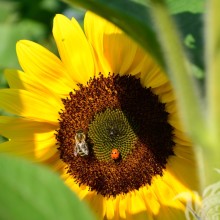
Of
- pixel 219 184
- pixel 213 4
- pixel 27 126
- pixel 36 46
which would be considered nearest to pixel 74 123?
pixel 27 126

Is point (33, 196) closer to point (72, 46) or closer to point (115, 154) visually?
point (72, 46)

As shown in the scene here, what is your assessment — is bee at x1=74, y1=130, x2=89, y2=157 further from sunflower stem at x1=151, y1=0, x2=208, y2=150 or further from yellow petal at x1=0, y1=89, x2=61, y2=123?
sunflower stem at x1=151, y1=0, x2=208, y2=150

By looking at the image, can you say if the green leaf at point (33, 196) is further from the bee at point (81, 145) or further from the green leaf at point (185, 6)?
the bee at point (81, 145)

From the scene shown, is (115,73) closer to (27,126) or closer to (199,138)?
(27,126)

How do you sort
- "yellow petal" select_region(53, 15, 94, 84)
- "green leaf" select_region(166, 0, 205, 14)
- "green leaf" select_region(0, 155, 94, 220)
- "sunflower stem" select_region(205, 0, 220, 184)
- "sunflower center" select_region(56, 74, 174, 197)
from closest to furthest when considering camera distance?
"green leaf" select_region(0, 155, 94, 220) < "sunflower stem" select_region(205, 0, 220, 184) < "green leaf" select_region(166, 0, 205, 14) < "yellow petal" select_region(53, 15, 94, 84) < "sunflower center" select_region(56, 74, 174, 197)

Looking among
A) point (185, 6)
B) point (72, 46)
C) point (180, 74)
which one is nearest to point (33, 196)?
point (180, 74)

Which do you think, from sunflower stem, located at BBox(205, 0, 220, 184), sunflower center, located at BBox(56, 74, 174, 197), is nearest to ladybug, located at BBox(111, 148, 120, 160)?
sunflower center, located at BBox(56, 74, 174, 197)
